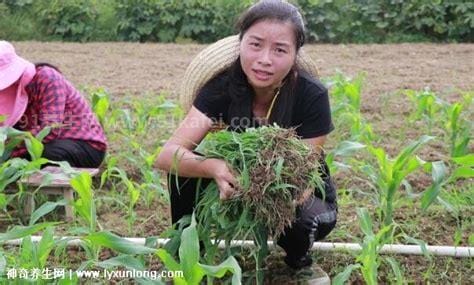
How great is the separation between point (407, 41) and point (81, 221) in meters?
6.59

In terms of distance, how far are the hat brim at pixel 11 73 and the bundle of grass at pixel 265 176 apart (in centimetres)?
135

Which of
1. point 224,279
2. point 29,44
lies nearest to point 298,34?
point 224,279

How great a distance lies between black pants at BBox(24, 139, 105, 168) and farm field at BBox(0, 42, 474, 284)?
0.14 meters

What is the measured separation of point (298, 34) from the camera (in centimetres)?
239

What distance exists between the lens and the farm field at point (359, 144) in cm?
272

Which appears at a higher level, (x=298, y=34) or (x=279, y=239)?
(x=298, y=34)

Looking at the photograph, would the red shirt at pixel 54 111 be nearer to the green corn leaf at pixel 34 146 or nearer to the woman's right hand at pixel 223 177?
the green corn leaf at pixel 34 146

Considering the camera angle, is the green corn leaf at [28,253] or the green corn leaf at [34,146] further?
the green corn leaf at [34,146]

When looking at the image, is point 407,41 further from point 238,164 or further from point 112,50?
point 238,164

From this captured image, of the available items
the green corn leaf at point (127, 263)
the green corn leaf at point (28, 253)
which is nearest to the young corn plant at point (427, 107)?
the green corn leaf at point (127, 263)

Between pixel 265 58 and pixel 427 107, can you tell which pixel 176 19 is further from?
pixel 265 58

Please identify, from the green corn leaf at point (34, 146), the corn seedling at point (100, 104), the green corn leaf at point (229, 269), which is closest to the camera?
the green corn leaf at point (229, 269)

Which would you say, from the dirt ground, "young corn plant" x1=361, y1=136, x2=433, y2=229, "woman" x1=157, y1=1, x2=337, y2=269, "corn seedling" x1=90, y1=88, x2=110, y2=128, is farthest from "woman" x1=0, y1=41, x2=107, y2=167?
the dirt ground

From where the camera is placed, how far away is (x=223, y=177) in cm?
219
